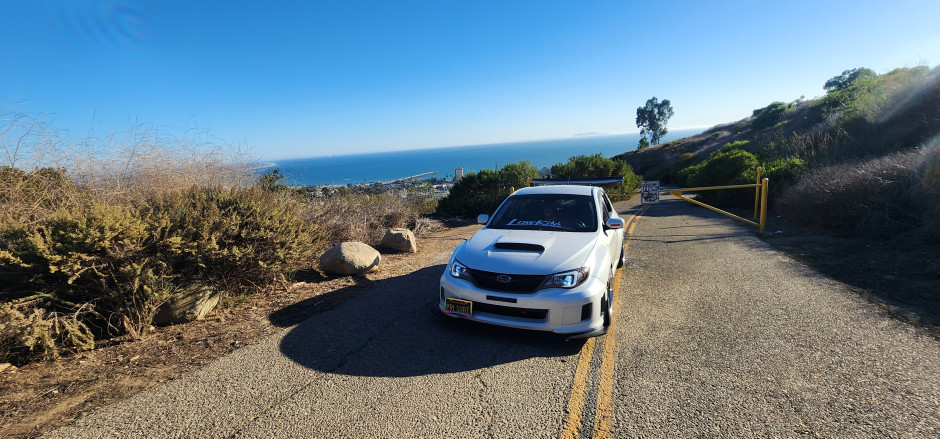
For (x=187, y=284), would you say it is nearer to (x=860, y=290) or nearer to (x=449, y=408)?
(x=449, y=408)

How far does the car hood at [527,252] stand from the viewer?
391 centimetres

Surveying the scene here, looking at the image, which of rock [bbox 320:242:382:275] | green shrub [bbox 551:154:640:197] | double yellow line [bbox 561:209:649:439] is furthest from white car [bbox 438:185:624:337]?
green shrub [bbox 551:154:640:197]

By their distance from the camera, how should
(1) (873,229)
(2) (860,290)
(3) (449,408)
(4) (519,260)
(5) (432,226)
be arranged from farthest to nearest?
(5) (432,226), (1) (873,229), (2) (860,290), (4) (519,260), (3) (449,408)

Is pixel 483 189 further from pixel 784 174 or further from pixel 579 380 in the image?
pixel 579 380

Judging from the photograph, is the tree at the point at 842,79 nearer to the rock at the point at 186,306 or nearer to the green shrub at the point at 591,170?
the green shrub at the point at 591,170

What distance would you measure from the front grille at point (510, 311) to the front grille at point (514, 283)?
0.17 metres

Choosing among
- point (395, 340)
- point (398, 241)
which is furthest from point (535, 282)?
point (398, 241)

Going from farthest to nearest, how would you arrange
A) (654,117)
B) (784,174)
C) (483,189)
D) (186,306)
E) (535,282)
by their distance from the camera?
(654,117) → (483,189) → (784,174) → (186,306) → (535,282)

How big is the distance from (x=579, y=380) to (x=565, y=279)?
3.02 ft

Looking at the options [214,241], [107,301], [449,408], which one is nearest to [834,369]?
[449,408]

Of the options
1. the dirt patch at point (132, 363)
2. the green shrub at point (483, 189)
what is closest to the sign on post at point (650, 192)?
the green shrub at point (483, 189)

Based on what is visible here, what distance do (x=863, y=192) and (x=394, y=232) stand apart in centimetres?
1017

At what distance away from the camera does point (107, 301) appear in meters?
4.02

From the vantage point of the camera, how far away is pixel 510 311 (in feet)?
12.6
